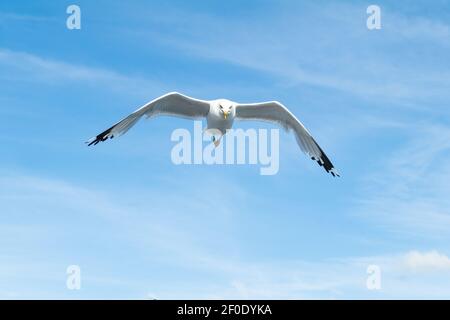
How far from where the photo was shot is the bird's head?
11.0 m

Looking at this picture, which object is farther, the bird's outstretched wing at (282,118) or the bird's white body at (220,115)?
the bird's outstretched wing at (282,118)

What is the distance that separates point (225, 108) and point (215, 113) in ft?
0.73

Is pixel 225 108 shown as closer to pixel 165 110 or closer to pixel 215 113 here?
pixel 215 113

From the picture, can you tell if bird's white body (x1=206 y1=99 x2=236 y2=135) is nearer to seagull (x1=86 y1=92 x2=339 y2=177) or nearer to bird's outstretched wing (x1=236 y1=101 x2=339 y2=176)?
seagull (x1=86 y1=92 x2=339 y2=177)

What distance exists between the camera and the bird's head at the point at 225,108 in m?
11.0

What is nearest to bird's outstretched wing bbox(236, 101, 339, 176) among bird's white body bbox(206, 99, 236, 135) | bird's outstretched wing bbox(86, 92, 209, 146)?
bird's white body bbox(206, 99, 236, 135)

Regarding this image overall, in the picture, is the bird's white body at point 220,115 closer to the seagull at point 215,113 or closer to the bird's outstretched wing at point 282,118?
the seagull at point 215,113

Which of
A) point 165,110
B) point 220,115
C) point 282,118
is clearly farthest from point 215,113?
point 282,118

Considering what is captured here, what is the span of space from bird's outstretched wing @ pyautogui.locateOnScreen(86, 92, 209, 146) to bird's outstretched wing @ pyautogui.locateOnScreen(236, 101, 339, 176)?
77cm

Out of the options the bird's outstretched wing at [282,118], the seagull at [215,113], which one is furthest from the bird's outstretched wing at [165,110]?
the bird's outstretched wing at [282,118]

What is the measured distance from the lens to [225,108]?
1102 cm
